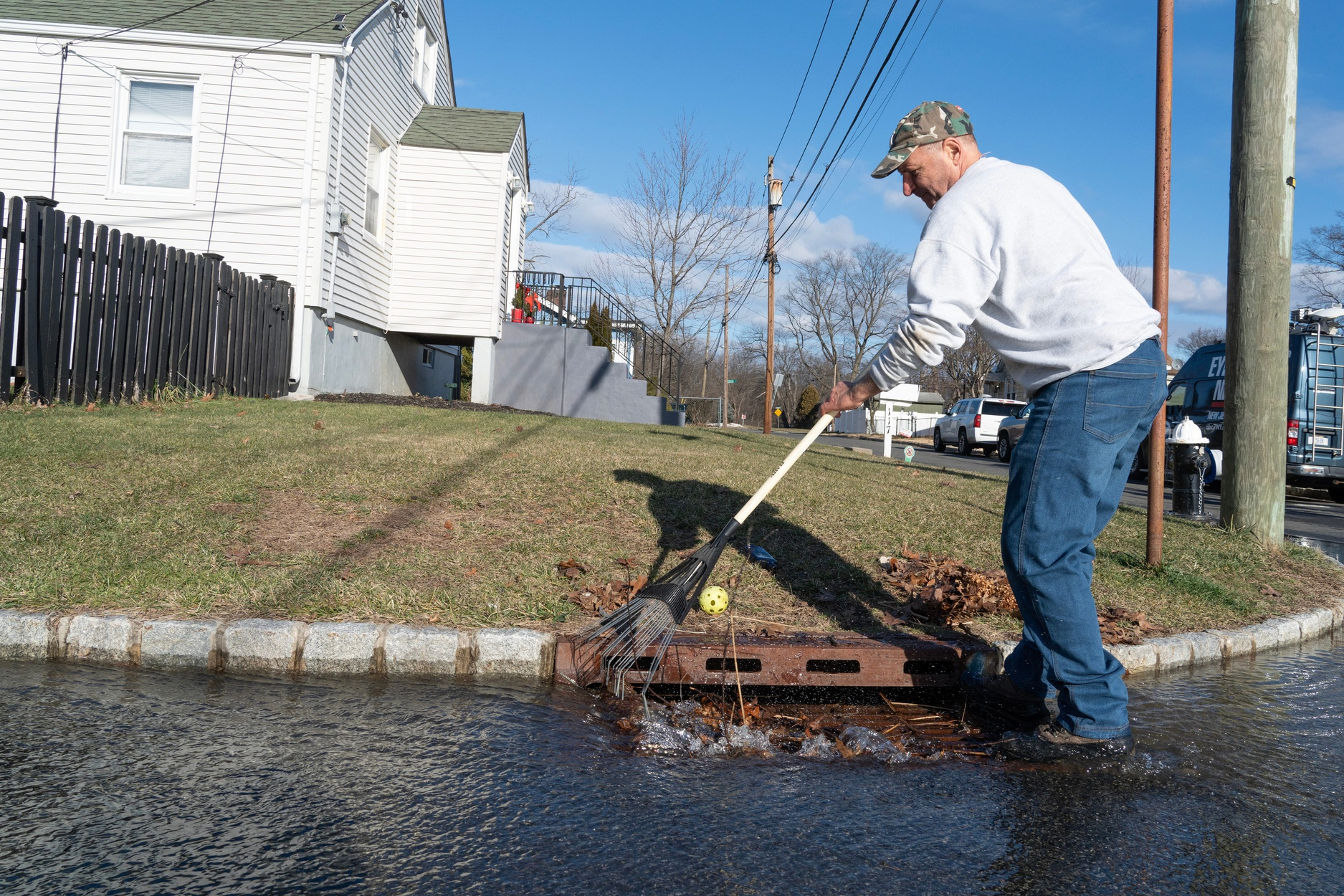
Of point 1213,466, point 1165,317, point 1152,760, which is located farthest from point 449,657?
point 1213,466

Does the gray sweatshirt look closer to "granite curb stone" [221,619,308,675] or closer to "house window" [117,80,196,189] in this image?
"granite curb stone" [221,619,308,675]

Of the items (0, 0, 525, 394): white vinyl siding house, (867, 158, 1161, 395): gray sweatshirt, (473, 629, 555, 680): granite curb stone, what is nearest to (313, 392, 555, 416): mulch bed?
(0, 0, 525, 394): white vinyl siding house

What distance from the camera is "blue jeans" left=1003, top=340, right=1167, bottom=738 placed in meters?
3.02

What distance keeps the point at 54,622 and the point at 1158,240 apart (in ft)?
19.4

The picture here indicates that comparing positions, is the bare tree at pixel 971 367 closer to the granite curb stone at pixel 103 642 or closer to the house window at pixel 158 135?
the house window at pixel 158 135

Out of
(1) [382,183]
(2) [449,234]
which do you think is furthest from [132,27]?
(2) [449,234]

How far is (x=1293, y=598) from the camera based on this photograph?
5.65 metres

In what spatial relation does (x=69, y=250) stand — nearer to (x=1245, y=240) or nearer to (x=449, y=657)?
(x=449, y=657)

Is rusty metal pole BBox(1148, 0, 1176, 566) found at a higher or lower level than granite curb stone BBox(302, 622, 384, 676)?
higher

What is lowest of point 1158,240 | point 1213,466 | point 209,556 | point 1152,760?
point 1152,760

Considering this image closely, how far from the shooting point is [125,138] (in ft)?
45.9

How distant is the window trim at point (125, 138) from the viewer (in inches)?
546

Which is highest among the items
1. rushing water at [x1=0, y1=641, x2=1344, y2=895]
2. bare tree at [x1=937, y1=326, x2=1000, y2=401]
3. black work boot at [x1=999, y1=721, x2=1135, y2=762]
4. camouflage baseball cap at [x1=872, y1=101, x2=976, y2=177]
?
bare tree at [x1=937, y1=326, x2=1000, y2=401]

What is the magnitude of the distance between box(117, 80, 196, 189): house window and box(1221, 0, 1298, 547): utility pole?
13625mm
